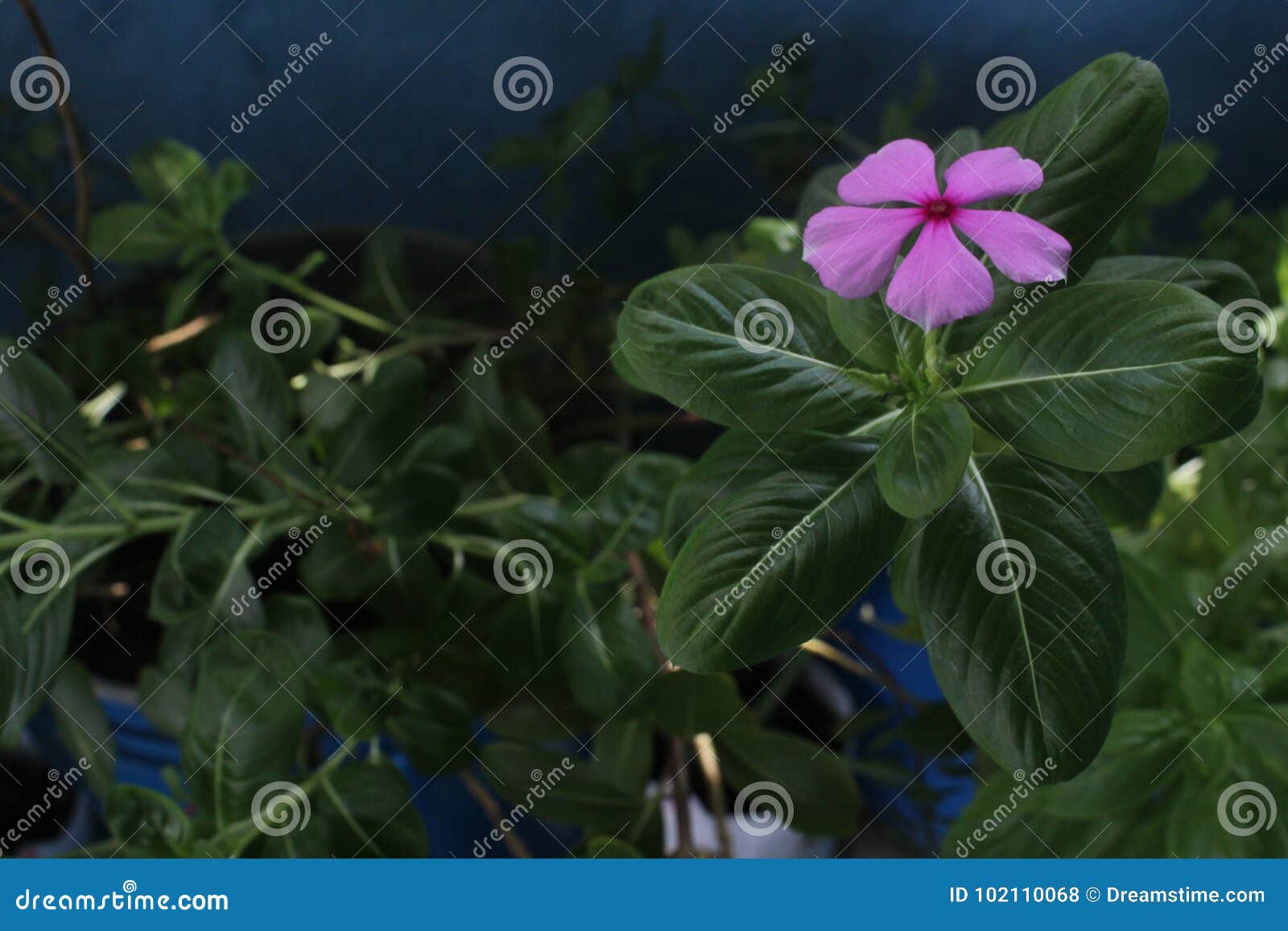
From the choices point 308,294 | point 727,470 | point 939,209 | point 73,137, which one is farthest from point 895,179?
point 73,137

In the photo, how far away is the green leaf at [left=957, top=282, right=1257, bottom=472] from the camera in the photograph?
347mm

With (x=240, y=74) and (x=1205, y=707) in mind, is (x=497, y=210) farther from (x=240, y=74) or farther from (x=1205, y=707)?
(x=1205, y=707)

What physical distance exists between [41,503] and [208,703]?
0.91 feet

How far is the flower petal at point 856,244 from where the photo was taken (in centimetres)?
35

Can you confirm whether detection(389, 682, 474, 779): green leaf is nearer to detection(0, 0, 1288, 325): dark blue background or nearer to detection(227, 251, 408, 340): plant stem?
detection(227, 251, 408, 340): plant stem

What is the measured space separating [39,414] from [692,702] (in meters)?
0.42

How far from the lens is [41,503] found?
73 cm

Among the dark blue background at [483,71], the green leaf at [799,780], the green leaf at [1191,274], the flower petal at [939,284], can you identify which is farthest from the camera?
the dark blue background at [483,71]

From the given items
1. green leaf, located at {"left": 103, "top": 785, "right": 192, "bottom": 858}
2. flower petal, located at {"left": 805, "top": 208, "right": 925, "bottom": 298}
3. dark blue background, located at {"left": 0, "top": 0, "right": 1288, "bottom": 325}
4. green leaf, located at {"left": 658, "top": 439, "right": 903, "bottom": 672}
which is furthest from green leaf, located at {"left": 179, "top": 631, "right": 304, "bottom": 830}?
dark blue background, located at {"left": 0, "top": 0, "right": 1288, "bottom": 325}

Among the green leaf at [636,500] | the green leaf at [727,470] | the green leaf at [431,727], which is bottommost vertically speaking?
the green leaf at [431,727]

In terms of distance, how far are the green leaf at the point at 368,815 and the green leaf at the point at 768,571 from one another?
0.25 metres

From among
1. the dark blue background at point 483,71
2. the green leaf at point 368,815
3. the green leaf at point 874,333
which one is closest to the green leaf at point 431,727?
the green leaf at point 368,815

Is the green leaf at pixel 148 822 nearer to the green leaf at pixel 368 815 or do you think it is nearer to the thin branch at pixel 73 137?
the green leaf at pixel 368 815

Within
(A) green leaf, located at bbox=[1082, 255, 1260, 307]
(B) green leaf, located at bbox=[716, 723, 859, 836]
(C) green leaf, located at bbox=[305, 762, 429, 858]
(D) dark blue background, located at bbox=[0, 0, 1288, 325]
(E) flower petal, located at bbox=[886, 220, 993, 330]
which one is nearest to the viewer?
(E) flower petal, located at bbox=[886, 220, 993, 330]
